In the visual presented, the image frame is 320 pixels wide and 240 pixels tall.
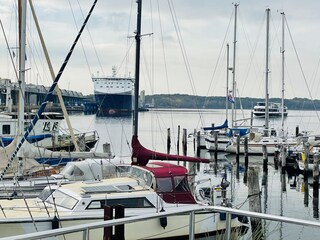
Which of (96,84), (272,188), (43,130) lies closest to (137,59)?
(272,188)

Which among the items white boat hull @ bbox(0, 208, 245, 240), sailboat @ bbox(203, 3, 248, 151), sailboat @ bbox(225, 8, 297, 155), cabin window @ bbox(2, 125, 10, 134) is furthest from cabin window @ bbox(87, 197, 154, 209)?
sailboat @ bbox(203, 3, 248, 151)

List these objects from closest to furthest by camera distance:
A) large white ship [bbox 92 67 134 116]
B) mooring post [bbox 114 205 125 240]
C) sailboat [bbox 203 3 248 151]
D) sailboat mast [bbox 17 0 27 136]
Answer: mooring post [bbox 114 205 125 240], sailboat mast [bbox 17 0 27 136], sailboat [bbox 203 3 248 151], large white ship [bbox 92 67 134 116]

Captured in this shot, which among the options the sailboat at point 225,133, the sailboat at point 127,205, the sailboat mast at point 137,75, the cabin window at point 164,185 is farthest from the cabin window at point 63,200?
the sailboat at point 225,133

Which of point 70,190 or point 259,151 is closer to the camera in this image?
point 70,190

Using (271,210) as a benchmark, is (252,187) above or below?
above

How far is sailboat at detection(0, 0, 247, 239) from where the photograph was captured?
1149 cm

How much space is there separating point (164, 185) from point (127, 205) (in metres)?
1.33

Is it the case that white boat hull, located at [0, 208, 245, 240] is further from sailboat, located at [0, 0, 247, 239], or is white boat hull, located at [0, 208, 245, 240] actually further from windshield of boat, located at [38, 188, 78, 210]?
windshield of boat, located at [38, 188, 78, 210]

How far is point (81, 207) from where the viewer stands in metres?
12.0

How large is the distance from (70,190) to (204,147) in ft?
131

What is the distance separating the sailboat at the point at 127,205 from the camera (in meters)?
11.5

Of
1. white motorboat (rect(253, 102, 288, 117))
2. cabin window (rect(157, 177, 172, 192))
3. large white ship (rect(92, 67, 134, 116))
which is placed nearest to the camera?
cabin window (rect(157, 177, 172, 192))

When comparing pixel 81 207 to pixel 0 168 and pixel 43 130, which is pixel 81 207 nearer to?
pixel 0 168

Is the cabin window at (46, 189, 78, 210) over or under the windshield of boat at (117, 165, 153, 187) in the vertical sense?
under
